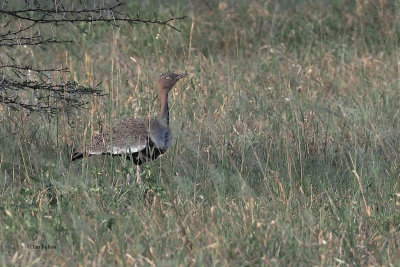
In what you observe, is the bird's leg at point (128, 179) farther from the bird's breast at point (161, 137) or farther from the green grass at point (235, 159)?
the bird's breast at point (161, 137)

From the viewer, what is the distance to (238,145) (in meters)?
6.86

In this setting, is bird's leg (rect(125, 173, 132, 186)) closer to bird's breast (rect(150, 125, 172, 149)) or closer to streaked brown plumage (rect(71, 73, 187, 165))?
streaked brown plumage (rect(71, 73, 187, 165))

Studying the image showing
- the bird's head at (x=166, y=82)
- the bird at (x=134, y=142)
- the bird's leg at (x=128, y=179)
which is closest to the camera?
the bird's leg at (x=128, y=179)

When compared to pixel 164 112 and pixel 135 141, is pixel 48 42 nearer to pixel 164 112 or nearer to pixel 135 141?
pixel 135 141

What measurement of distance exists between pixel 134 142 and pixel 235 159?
0.75 meters

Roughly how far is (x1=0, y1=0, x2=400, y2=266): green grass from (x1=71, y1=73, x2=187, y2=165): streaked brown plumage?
0.35ft

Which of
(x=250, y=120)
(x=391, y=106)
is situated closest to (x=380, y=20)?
(x=391, y=106)

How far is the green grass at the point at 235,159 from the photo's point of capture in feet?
15.2

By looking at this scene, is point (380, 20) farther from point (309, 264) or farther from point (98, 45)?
point (309, 264)

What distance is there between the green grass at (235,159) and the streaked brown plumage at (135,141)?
11 cm

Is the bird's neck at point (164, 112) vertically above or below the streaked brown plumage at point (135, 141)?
above

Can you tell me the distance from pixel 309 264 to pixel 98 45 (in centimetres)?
636

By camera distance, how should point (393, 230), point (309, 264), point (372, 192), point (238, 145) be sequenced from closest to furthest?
point (309, 264) → point (393, 230) → point (372, 192) → point (238, 145)

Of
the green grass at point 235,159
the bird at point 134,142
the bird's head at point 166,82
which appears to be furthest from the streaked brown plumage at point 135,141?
the bird's head at point 166,82
